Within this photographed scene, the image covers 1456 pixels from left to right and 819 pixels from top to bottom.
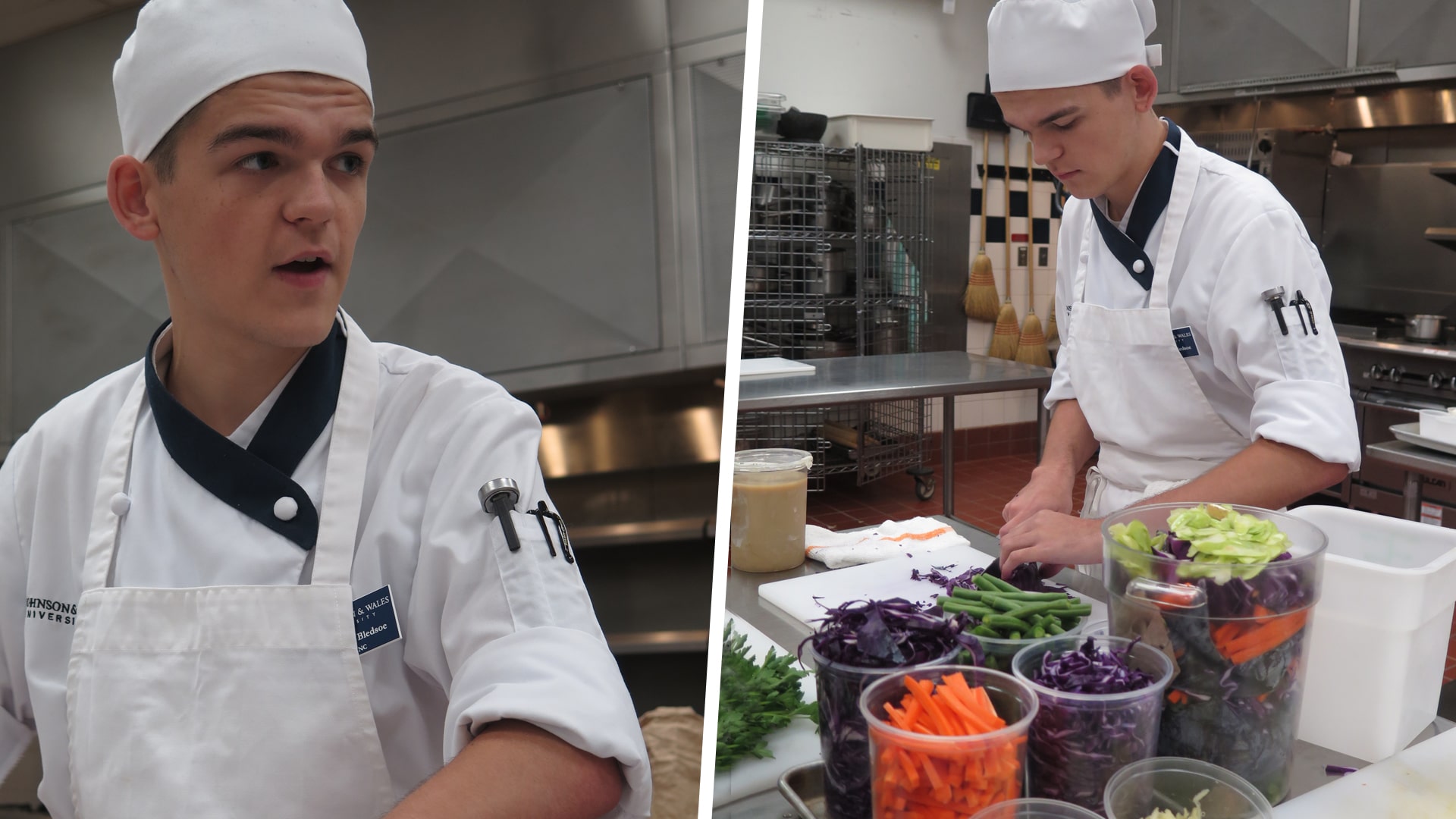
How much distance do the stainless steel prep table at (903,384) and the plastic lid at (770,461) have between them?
3.75 feet

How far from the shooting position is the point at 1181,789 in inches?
29.6

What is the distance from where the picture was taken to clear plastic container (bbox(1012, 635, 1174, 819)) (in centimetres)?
75

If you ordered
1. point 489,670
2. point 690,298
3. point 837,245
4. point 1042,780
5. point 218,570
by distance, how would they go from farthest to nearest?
1. point 837,245
2. point 690,298
3. point 218,570
4. point 489,670
5. point 1042,780

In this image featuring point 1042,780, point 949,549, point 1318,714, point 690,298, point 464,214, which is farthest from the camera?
point 690,298

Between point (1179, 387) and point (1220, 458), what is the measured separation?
5.3 inches

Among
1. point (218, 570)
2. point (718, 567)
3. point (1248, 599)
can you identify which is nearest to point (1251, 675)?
point (1248, 599)

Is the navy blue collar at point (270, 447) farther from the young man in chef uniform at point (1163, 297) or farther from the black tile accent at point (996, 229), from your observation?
the black tile accent at point (996, 229)

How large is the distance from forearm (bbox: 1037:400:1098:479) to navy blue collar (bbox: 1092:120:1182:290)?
28cm

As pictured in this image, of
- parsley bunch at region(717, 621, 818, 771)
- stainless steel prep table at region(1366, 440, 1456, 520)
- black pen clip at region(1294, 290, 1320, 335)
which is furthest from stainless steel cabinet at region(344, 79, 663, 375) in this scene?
stainless steel prep table at region(1366, 440, 1456, 520)

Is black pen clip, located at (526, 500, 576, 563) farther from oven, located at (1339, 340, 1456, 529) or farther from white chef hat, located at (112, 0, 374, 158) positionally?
oven, located at (1339, 340, 1456, 529)

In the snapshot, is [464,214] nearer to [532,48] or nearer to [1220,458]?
[532,48]

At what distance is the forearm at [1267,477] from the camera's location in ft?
4.47

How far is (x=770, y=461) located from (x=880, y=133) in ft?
13.2

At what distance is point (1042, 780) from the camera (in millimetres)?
771
